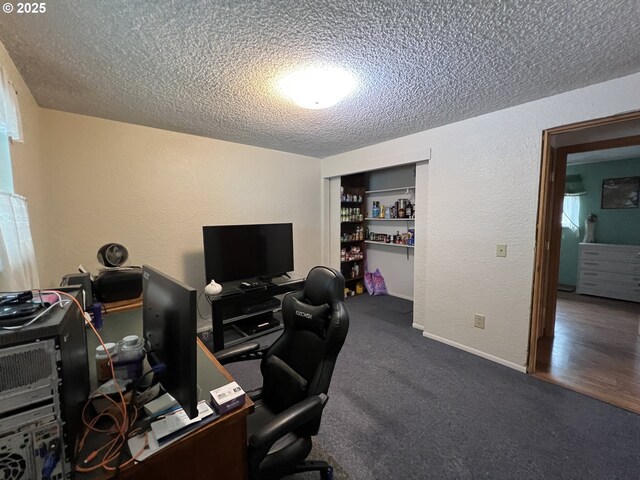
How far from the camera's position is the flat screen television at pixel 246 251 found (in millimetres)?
2814

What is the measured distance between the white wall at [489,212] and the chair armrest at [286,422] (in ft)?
6.99

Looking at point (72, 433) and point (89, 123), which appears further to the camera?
point (89, 123)

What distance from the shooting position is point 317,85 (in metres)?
1.79

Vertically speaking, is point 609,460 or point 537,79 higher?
point 537,79

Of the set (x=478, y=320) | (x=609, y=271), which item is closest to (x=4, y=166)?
(x=478, y=320)

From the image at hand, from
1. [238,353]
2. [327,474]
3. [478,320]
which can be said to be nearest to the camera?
[327,474]

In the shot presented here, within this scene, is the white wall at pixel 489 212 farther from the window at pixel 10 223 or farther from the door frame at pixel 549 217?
the window at pixel 10 223

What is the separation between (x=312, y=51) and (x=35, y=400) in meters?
1.79

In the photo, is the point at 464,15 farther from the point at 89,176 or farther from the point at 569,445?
the point at 89,176

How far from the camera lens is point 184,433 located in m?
0.81

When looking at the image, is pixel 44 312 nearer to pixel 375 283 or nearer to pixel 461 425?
pixel 461 425

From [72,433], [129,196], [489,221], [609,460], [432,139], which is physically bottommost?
[609,460]

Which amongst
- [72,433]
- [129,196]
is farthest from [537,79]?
[129,196]

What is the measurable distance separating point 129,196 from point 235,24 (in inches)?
82.0
